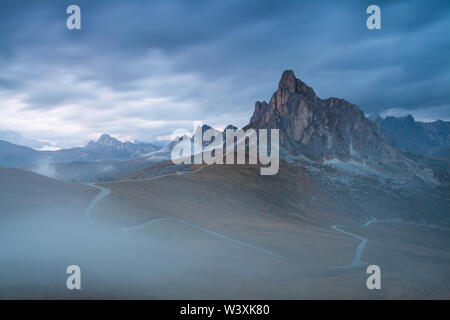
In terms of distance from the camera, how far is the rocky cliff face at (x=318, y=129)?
13050 centimetres

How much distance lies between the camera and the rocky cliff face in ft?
428

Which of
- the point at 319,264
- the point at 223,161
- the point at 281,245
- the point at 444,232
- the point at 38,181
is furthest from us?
the point at 223,161

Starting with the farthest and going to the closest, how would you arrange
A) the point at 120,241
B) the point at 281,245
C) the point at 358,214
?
the point at 358,214 < the point at 281,245 < the point at 120,241

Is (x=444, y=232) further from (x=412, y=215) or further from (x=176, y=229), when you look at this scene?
(x=176, y=229)

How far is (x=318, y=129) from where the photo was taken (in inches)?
5325

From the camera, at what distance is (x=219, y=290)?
19766mm

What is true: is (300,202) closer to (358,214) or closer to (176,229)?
(358,214)

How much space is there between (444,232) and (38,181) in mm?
70818

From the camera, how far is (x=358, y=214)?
73.6 meters

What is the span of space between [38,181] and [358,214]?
63574mm

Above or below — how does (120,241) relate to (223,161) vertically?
below
